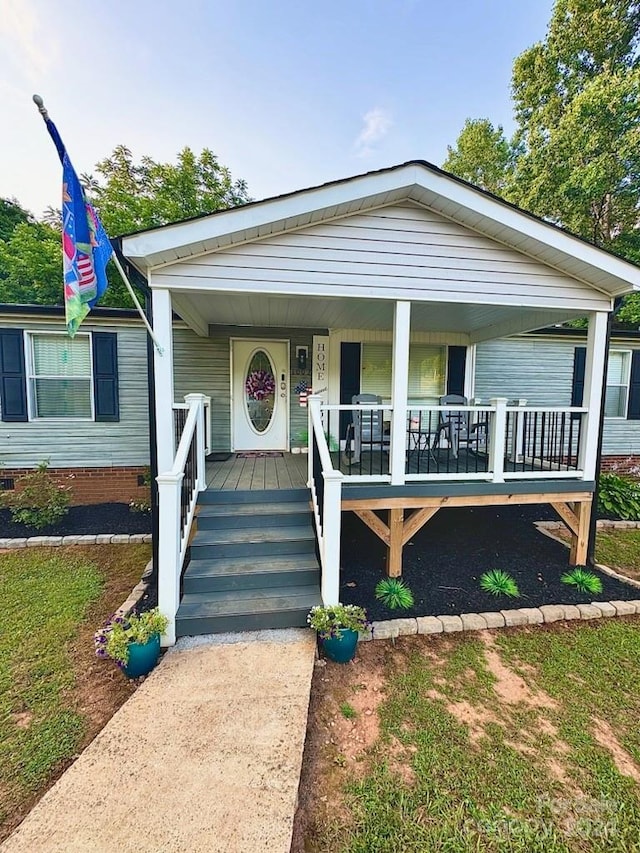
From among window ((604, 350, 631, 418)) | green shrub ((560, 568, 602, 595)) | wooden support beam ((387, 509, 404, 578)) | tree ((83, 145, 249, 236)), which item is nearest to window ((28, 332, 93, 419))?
wooden support beam ((387, 509, 404, 578))

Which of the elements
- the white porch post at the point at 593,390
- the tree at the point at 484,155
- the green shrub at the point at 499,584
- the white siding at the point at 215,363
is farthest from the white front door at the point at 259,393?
the tree at the point at 484,155

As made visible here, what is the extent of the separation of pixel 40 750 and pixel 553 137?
15.7m

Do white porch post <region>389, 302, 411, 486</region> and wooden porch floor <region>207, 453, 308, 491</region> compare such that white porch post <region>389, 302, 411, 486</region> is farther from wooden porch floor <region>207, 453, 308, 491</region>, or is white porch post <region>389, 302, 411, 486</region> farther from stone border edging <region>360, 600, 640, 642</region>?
stone border edging <region>360, 600, 640, 642</region>

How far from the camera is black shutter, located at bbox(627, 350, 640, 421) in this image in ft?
25.1

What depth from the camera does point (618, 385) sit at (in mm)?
7758

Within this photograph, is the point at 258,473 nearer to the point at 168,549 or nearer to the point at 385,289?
the point at 168,549

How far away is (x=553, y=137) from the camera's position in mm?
10797

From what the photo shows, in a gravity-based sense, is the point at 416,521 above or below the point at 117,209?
below

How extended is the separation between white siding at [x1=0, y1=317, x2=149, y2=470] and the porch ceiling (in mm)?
1375

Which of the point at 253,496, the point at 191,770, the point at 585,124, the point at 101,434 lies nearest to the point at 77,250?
the point at 253,496

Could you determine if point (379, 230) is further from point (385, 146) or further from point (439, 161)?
point (439, 161)

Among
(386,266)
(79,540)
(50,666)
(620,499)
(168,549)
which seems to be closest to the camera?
(50,666)

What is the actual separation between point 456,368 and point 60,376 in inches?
272

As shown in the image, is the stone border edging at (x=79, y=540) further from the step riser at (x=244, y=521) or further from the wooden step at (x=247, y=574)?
the wooden step at (x=247, y=574)
